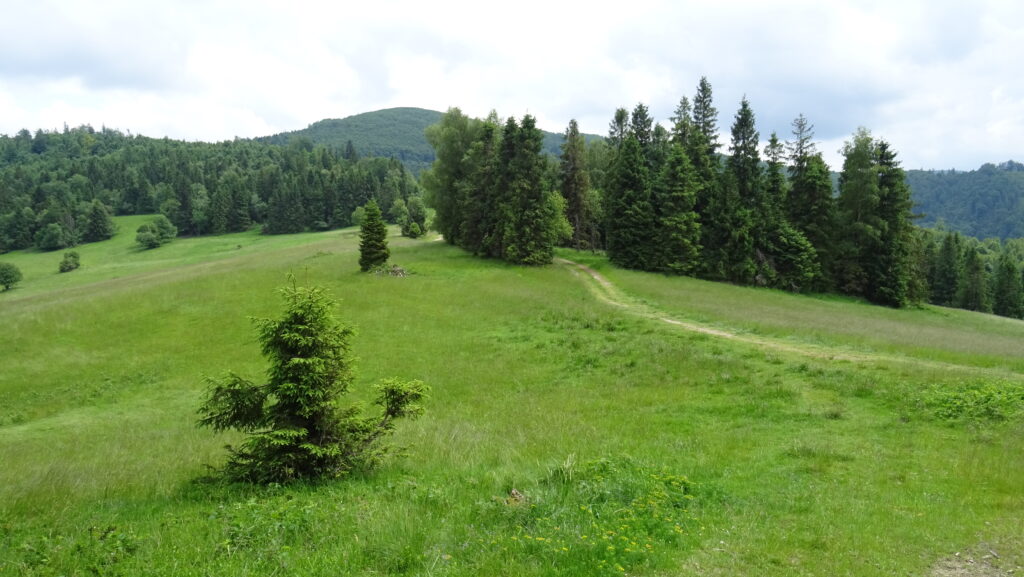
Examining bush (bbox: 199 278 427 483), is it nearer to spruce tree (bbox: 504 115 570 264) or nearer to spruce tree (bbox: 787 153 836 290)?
spruce tree (bbox: 504 115 570 264)

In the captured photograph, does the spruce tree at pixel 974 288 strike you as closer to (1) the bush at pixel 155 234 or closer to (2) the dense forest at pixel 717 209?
(2) the dense forest at pixel 717 209

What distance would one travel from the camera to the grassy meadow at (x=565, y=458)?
6898 mm

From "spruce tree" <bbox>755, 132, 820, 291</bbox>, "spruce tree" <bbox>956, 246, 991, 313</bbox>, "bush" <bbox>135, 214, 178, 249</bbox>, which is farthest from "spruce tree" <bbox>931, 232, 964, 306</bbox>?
"bush" <bbox>135, 214, 178, 249</bbox>

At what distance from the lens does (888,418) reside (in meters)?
12.9

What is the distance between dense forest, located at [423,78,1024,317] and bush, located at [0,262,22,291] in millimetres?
64218

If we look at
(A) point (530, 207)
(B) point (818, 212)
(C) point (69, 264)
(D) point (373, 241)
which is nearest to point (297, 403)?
(D) point (373, 241)

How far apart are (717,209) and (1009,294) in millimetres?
60309

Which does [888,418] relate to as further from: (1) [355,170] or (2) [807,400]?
(1) [355,170]

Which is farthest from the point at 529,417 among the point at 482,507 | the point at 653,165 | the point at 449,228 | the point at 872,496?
the point at 653,165

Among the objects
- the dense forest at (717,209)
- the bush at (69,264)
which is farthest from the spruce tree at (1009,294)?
the bush at (69,264)

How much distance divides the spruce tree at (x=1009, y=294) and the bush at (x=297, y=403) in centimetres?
10286

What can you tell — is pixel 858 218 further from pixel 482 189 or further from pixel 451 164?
pixel 451 164

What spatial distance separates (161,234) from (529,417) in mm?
116881

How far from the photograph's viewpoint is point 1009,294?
260 feet
